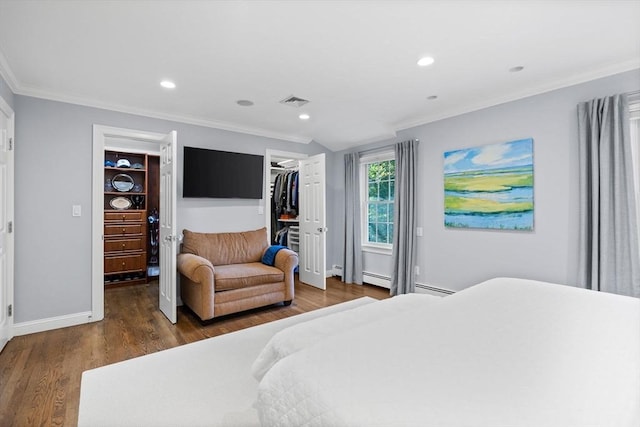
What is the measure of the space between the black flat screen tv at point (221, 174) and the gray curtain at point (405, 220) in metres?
1.91

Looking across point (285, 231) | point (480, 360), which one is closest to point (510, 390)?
point (480, 360)

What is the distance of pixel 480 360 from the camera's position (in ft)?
3.02

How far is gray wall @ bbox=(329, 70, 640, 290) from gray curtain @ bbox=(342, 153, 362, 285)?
3.63 ft

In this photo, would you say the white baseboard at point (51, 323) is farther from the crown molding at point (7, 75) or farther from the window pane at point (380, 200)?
the window pane at point (380, 200)

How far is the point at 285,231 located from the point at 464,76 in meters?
3.59

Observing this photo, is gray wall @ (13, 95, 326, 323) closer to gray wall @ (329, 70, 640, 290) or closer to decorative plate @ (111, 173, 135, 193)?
decorative plate @ (111, 173, 135, 193)

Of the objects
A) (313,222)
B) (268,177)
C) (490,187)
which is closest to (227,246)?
(268,177)

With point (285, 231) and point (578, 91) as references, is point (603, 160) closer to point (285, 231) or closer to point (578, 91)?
point (578, 91)

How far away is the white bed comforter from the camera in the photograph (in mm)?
706

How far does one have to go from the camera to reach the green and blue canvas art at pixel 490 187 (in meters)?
3.07

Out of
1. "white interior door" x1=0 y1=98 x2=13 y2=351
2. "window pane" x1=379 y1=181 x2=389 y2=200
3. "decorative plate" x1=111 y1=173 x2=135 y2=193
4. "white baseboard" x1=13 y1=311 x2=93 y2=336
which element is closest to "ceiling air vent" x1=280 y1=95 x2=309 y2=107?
"window pane" x1=379 y1=181 x2=389 y2=200

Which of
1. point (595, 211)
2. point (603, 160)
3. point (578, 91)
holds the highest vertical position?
point (578, 91)

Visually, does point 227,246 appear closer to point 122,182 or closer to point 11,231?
point 11,231

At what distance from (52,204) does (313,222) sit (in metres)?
3.01
